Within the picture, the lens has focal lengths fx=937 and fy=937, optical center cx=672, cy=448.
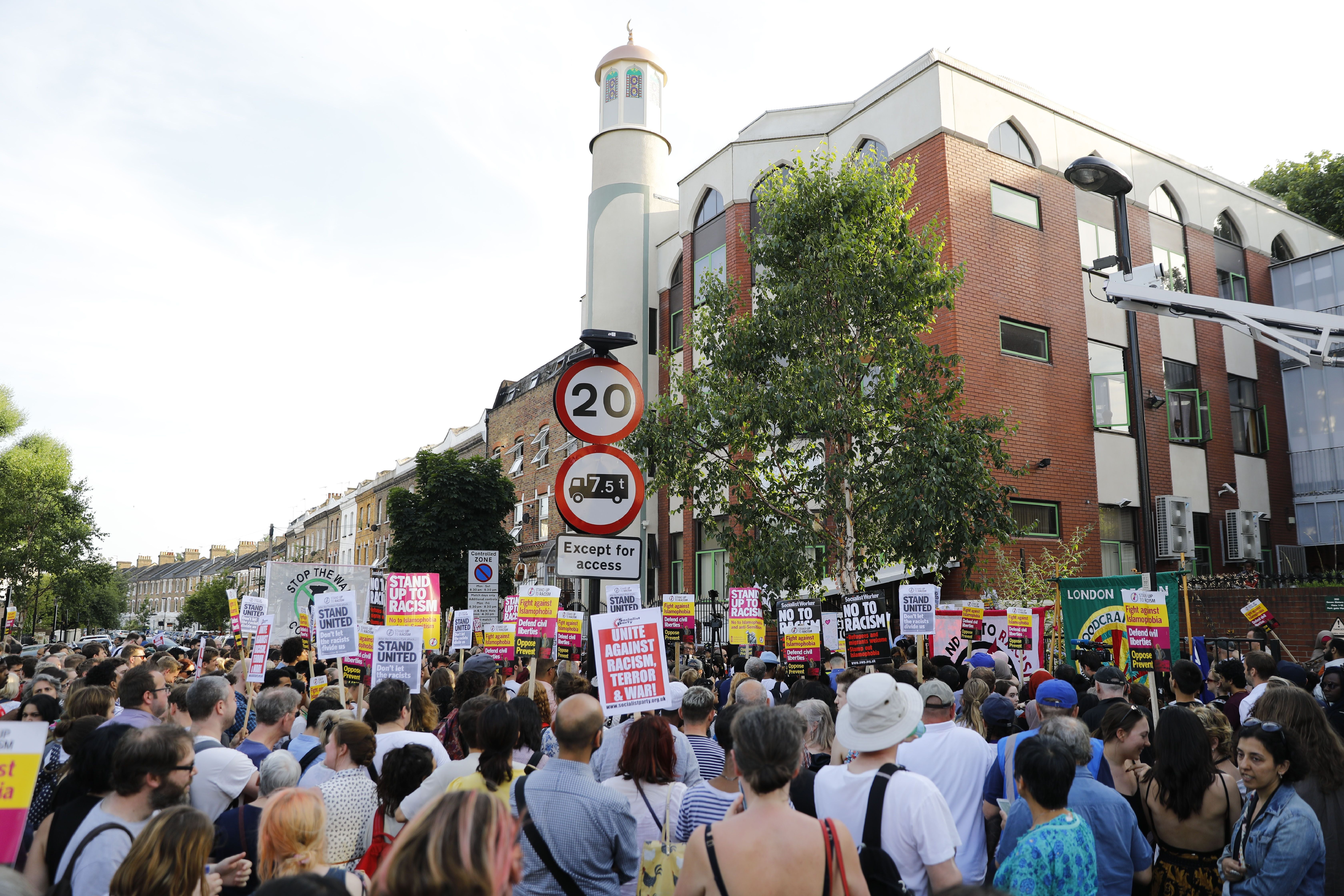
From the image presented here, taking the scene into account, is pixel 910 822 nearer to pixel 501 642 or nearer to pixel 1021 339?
pixel 501 642

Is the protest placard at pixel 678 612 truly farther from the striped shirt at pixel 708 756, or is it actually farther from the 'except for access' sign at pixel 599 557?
the striped shirt at pixel 708 756

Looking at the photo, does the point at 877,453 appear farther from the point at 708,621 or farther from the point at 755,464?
the point at 708,621

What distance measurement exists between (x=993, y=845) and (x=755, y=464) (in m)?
11.1

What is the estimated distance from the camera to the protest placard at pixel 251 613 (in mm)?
14617

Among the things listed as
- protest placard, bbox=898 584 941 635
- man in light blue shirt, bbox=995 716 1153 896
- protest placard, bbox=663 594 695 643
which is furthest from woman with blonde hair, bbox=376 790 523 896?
protest placard, bbox=663 594 695 643

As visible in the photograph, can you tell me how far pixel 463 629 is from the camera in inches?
669

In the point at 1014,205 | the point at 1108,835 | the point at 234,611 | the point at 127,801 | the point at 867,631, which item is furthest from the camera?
the point at 1014,205

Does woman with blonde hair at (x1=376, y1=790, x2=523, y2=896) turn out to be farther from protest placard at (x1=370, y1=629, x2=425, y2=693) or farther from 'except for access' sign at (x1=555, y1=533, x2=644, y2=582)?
protest placard at (x1=370, y1=629, x2=425, y2=693)

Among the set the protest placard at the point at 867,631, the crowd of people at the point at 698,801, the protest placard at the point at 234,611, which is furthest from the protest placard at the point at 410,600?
the protest placard at the point at 234,611

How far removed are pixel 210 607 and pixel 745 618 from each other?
78379mm

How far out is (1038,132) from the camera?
22.8 meters

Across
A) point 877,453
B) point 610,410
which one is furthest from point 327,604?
point 877,453

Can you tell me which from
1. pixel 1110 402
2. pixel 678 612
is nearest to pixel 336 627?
pixel 678 612

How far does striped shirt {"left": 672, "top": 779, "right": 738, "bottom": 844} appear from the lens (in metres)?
4.57
